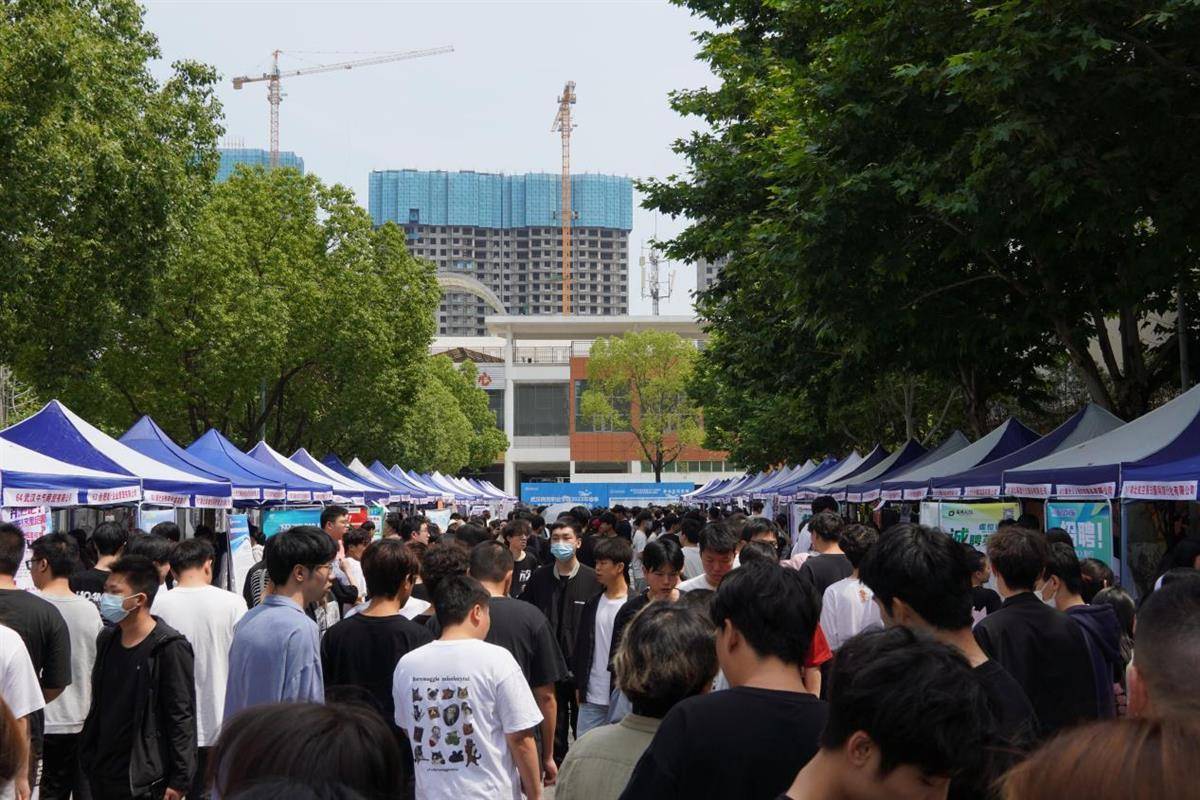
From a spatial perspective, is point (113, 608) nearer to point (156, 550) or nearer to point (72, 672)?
point (72, 672)

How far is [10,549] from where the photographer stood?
23.7 feet

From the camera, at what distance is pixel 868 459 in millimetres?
27078

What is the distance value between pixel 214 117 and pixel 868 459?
45.3ft

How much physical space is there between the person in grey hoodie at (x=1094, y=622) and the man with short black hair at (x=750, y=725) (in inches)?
109

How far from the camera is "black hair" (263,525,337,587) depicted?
6179mm

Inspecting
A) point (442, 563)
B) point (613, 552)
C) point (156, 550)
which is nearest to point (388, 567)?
point (442, 563)

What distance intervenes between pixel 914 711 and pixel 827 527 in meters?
7.05

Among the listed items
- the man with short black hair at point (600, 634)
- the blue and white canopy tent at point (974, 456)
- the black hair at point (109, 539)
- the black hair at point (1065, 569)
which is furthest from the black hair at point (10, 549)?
the blue and white canopy tent at point (974, 456)

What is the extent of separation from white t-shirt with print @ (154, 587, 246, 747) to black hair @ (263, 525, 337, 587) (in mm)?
776

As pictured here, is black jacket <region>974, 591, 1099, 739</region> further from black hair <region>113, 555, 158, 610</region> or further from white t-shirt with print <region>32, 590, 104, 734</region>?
white t-shirt with print <region>32, 590, 104, 734</region>

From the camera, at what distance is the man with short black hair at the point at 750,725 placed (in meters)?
3.23

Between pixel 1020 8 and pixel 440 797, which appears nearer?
pixel 440 797

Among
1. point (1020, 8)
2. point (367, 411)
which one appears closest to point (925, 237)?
point (1020, 8)

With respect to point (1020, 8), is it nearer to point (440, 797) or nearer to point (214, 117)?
point (440, 797)
